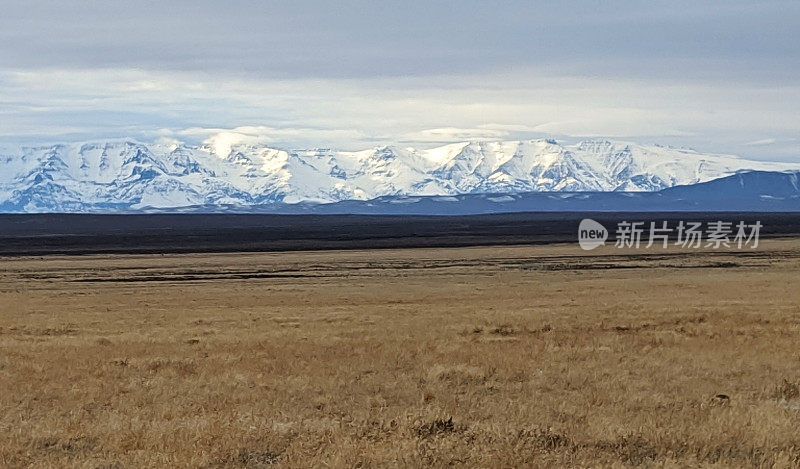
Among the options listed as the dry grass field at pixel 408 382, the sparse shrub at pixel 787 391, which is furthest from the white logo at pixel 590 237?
the sparse shrub at pixel 787 391

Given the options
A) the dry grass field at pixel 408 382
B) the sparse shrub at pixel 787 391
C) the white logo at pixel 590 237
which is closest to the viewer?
the dry grass field at pixel 408 382

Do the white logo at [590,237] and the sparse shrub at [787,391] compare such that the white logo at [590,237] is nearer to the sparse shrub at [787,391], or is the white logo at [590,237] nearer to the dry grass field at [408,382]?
the dry grass field at [408,382]

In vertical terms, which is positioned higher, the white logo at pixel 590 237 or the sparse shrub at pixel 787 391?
the sparse shrub at pixel 787 391

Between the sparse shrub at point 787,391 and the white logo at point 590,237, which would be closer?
the sparse shrub at point 787,391

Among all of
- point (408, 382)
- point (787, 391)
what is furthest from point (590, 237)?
point (787, 391)

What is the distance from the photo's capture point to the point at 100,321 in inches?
1136

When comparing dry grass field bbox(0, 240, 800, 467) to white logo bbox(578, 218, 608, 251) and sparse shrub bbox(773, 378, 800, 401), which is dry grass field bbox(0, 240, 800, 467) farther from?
white logo bbox(578, 218, 608, 251)

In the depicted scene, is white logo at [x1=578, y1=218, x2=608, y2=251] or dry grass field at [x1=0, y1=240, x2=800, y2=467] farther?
white logo at [x1=578, y1=218, x2=608, y2=251]

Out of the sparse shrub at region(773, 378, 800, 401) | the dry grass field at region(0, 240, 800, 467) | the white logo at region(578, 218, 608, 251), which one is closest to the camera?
the dry grass field at region(0, 240, 800, 467)

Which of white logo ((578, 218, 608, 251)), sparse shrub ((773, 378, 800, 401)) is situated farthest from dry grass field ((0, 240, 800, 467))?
white logo ((578, 218, 608, 251))

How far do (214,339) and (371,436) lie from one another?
41.3 feet

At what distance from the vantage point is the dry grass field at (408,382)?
970cm

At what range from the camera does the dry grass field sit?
970 cm

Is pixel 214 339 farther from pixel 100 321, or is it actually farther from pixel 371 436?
pixel 371 436
